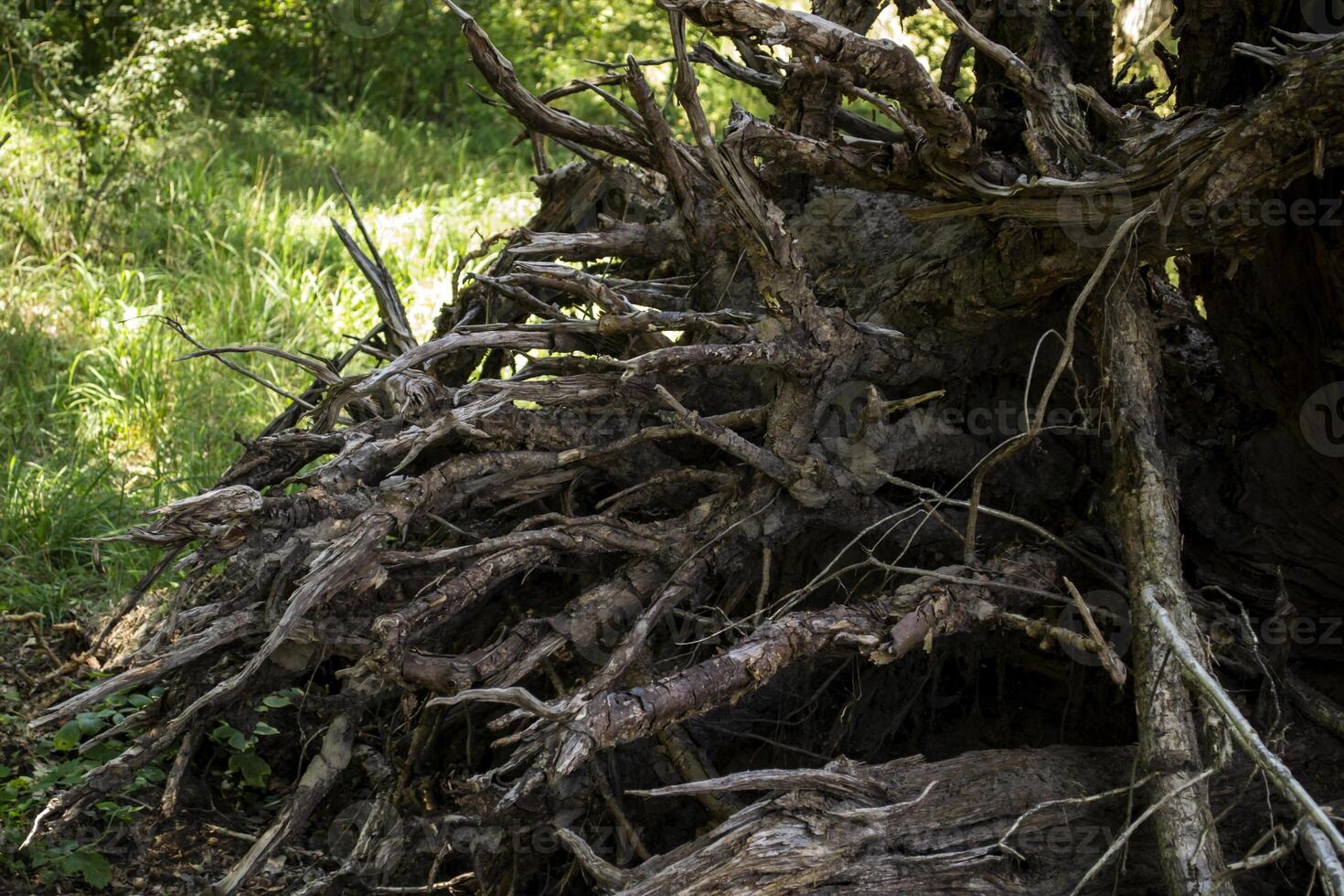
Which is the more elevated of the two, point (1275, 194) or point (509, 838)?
point (1275, 194)

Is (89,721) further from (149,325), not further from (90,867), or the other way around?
(149,325)

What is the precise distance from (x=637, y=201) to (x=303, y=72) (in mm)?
5566

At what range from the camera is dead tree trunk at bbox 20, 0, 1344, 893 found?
224cm

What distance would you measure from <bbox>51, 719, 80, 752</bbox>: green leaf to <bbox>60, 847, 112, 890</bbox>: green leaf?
32 cm

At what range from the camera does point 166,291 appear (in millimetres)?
5203

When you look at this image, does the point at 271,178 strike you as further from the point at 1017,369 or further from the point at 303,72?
the point at 1017,369

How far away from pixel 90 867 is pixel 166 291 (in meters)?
Answer: 3.02

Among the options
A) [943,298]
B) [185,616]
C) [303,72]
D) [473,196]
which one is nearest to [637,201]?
[943,298]

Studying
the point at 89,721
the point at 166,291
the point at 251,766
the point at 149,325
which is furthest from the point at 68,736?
the point at 166,291

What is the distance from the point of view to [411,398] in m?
2.72

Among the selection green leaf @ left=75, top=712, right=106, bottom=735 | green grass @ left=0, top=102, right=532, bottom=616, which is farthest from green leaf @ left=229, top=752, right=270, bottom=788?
green grass @ left=0, top=102, right=532, bottom=616

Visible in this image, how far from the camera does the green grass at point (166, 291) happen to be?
3.95 meters

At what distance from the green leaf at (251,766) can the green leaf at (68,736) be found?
352 millimetres

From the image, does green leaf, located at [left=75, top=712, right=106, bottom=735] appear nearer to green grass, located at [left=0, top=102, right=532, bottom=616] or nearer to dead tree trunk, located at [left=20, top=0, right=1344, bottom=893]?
dead tree trunk, located at [left=20, top=0, right=1344, bottom=893]
